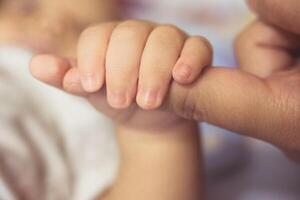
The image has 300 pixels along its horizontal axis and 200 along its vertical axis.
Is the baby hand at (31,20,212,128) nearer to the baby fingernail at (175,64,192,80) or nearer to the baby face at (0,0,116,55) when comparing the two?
the baby fingernail at (175,64,192,80)

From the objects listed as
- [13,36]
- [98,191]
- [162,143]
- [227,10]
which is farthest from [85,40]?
[227,10]

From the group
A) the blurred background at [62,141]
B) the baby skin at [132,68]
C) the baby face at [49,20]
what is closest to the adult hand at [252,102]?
the baby skin at [132,68]

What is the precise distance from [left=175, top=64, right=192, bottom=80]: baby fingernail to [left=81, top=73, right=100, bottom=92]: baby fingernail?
7 centimetres

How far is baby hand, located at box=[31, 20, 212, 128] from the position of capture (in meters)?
0.46

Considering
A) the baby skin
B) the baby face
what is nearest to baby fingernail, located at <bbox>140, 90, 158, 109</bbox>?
the baby skin

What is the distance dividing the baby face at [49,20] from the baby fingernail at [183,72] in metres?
0.38

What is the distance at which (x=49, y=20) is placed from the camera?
0.86 m

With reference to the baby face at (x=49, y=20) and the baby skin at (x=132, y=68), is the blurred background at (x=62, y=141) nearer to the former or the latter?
the baby face at (x=49, y=20)

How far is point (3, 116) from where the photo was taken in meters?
0.67

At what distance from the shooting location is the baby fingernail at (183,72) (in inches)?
17.9

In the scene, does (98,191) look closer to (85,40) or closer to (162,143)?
(162,143)

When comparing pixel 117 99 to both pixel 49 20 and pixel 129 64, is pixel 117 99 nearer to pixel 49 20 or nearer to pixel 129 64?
pixel 129 64

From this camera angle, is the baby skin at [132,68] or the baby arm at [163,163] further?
the baby arm at [163,163]

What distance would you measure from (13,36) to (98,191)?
269 mm
